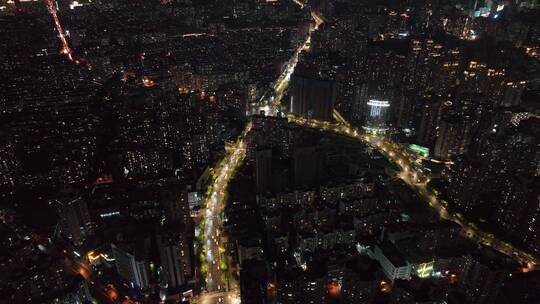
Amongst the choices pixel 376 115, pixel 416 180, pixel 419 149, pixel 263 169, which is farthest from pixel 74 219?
pixel 376 115

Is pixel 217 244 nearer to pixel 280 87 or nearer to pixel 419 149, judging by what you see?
pixel 419 149

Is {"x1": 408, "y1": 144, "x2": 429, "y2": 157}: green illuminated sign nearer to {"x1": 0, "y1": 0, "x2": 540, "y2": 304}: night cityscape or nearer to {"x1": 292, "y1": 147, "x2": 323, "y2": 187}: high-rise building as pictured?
{"x1": 0, "y1": 0, "x2": 540, "y2": 304}: night cityscape

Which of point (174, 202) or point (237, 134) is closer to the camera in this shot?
point (174, 202)

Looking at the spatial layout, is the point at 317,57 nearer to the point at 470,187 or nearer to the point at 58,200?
the point at 470,187

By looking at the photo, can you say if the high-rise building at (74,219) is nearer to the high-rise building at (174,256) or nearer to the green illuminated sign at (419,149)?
the high-rise building at (174,256)

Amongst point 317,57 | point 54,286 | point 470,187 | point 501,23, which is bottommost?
point 54,286

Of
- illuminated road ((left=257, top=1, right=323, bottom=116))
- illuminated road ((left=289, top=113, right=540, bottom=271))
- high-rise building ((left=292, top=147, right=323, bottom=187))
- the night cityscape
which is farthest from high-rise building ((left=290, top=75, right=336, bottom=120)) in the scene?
high-rise building ((left=292, top=147, right=323, bottom=187))

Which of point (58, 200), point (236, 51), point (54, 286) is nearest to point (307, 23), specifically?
point (236, 51)

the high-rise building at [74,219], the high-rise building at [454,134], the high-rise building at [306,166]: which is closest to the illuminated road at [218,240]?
the high-rise building at [306,166]
